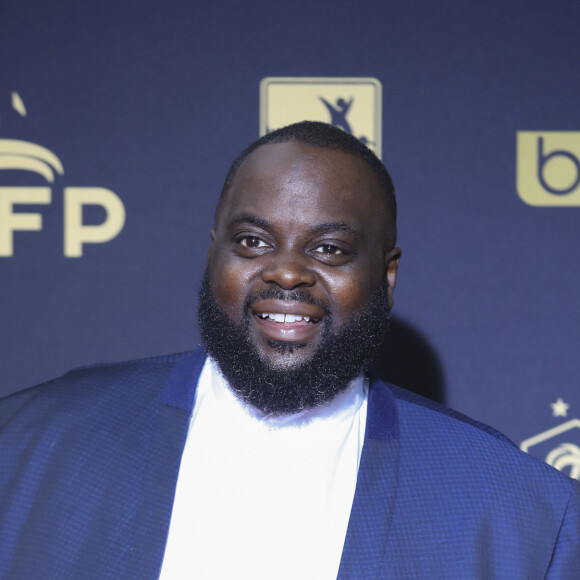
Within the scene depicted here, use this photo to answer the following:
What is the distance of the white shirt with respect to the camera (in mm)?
1025

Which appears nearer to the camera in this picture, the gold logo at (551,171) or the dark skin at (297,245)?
the dark skin at (297,245)

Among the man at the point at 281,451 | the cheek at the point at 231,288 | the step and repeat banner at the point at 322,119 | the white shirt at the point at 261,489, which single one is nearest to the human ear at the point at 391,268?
the man at the point at 281,451

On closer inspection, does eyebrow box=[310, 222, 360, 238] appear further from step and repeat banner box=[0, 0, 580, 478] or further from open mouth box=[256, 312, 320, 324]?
step and repeat banner box=[0, 0, 580, 478]

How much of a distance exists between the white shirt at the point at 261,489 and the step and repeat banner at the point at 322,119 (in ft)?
1.73

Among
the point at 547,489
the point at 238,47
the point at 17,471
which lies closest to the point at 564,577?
the point at 547,489

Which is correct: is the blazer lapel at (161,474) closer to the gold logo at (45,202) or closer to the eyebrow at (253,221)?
the eyebrow at (253,221)

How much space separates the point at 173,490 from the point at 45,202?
0.90 meters

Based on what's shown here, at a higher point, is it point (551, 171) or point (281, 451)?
point (551, 171)

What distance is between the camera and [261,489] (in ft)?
3.57

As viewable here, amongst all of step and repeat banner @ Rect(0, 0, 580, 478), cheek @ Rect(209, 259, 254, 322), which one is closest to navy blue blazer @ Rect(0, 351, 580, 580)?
cheek @ Rect(209, 259, 254, 322)

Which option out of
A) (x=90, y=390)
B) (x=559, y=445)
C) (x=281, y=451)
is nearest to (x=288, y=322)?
(x=281, y=451)

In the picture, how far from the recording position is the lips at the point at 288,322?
105 centimetres

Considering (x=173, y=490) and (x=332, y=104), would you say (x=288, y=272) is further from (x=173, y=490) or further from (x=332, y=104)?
(x=332, y=104)

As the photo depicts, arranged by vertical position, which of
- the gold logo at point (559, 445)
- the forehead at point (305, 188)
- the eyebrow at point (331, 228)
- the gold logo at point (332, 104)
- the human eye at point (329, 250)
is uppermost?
the gold logo at point (332, 104)
